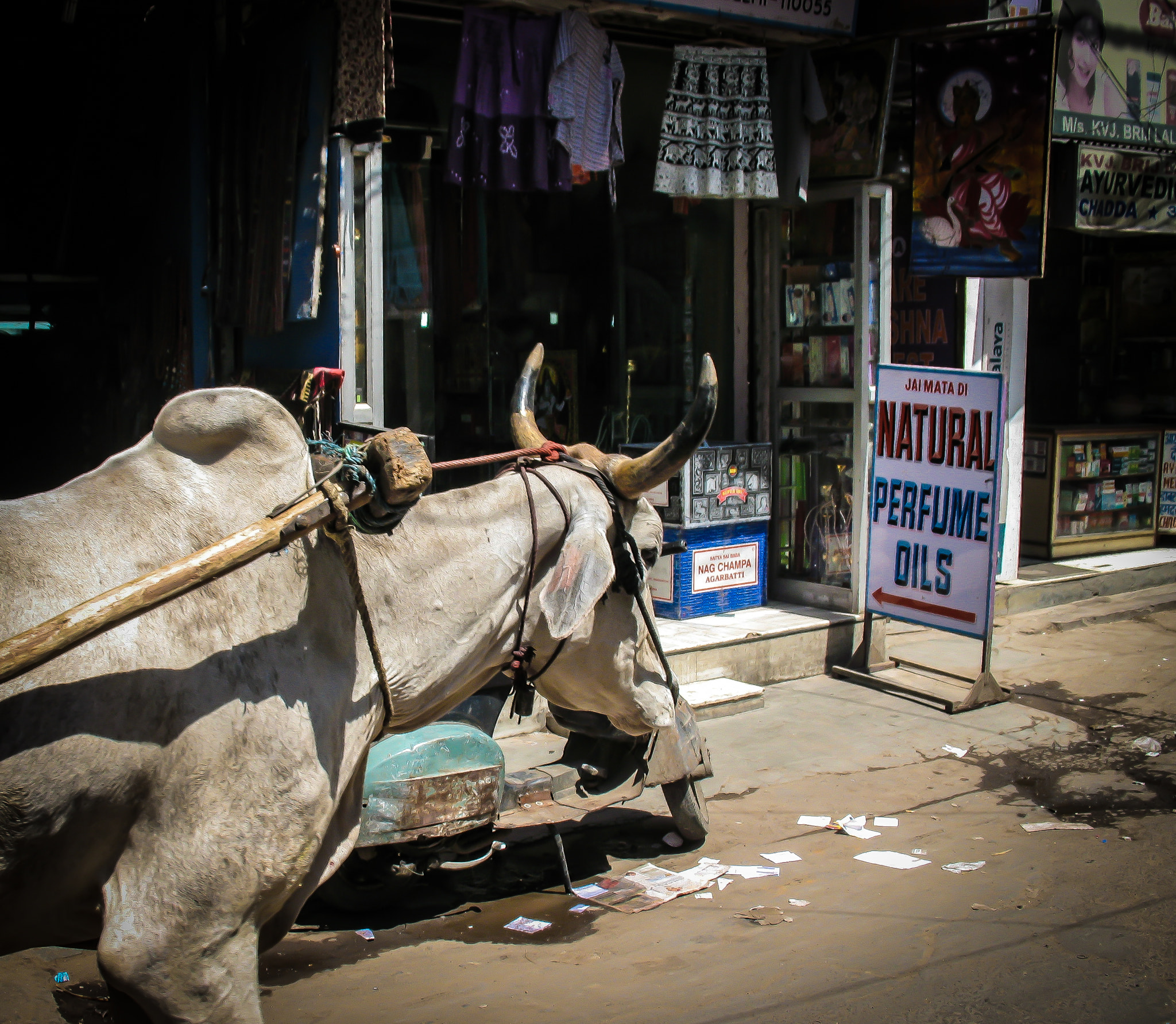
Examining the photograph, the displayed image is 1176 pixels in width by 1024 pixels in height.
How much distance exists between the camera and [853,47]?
7152mm

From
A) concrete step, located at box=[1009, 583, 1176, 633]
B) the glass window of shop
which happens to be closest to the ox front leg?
the glass window of shop

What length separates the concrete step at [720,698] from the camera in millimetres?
6570

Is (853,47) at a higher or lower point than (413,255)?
higher

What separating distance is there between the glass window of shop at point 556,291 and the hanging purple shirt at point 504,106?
77 centimetres

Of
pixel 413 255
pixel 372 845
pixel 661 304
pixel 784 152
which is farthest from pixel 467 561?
pixel 661 304

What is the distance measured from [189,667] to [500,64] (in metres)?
4.96

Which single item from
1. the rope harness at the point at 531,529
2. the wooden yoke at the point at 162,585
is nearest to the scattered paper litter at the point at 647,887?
the rope harness at the point at 531,529

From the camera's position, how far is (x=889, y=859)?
468cm

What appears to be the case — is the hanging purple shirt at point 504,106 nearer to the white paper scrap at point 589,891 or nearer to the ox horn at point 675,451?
the ox horn at point 675,451

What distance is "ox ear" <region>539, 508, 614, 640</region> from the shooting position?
2732 mm

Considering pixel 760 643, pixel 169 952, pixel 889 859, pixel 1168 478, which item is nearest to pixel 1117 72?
pixel 1168 478

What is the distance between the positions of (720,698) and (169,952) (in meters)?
4.93

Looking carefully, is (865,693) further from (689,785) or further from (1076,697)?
(689,785)

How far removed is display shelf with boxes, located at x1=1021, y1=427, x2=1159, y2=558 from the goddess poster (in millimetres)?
3648
